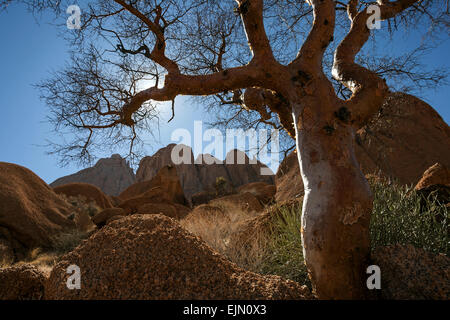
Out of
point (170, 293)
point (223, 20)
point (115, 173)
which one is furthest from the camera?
point (115, 173)

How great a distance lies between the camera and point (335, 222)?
285 centimetres

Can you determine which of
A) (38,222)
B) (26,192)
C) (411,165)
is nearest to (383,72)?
(411,165)

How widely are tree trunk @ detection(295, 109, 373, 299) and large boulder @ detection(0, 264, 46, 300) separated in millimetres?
2951

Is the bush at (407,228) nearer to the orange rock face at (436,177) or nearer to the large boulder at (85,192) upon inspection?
the orange rock face at (436,177)

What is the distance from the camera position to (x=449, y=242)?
11.1 ft

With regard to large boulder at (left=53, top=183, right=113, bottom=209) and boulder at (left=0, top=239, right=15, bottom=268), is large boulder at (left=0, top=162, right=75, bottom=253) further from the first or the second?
large boulder at (left=53, top=183, right=113, bottom=209)

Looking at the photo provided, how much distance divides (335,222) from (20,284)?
338 cm

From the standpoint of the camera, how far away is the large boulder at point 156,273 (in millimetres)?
2506

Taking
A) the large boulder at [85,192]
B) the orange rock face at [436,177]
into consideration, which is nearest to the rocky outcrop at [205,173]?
the large boulder at [85,192]

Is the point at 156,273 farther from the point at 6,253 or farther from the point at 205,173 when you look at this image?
the point at 205,173

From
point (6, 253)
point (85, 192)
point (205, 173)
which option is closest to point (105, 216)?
point (6, 253)

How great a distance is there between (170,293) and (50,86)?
4.87 metres

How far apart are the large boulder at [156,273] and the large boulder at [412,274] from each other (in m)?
0.80
